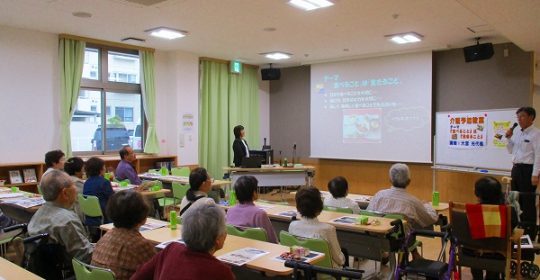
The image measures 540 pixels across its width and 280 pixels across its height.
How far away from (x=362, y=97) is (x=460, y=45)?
215 centimetres

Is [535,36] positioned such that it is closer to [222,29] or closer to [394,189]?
[394,189]

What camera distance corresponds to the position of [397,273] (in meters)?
3.34

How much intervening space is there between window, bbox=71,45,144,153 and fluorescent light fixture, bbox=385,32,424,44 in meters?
4.97

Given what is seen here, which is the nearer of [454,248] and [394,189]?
[454,248]

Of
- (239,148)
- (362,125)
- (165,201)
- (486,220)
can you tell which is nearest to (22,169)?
(165,201)

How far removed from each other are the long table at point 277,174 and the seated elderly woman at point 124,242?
17.4 ft

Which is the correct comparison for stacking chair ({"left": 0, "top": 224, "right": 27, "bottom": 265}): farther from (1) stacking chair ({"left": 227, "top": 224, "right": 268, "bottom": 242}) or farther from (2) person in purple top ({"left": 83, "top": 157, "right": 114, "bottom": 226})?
(1) stacking chair ({"left": 227, "top": 224, "right": 268, "bottom": 242})

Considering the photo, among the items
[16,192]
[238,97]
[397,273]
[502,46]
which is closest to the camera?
[397,273]

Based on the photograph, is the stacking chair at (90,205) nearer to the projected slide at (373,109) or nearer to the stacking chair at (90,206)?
the stacking chair at (90,206)

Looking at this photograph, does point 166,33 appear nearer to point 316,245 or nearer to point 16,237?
point 16,237

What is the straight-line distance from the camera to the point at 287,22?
6.47 m

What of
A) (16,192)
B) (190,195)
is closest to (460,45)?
(190,195)

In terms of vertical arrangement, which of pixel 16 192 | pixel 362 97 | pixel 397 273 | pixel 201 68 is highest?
pixel 201 68

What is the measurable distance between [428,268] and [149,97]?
6.74m
